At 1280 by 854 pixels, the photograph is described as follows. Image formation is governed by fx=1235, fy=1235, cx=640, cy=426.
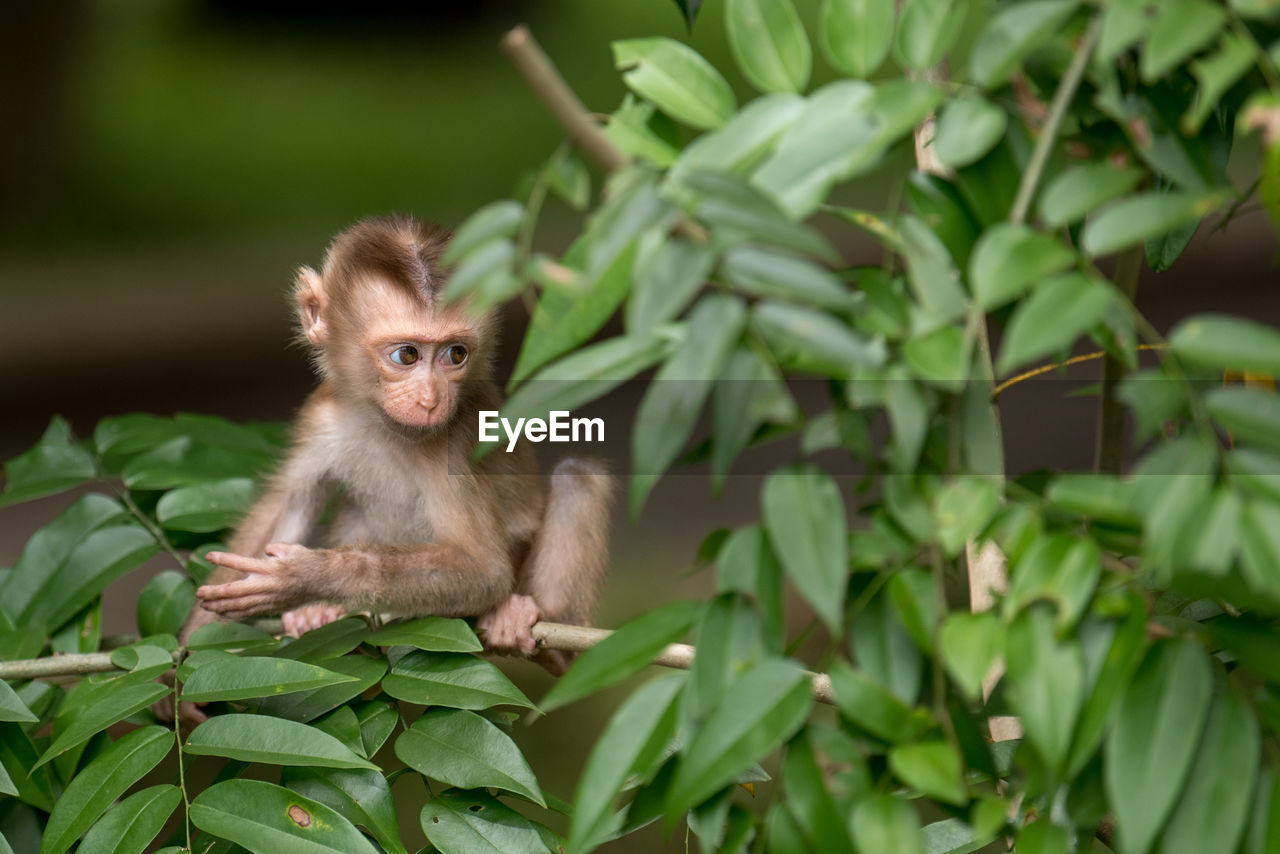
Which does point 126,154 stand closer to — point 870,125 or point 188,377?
point 188,377

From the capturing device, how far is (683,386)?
0.65 m

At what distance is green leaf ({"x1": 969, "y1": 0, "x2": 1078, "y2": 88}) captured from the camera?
69 centimetres

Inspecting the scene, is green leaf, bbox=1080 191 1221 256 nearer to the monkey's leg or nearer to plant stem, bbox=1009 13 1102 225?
plant stem, bbox=1009 13 1102 225

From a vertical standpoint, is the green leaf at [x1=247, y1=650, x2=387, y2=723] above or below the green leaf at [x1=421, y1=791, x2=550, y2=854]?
above

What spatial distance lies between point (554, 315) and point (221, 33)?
4.38 metres

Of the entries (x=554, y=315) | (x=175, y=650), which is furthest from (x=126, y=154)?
(x=554, y=315)

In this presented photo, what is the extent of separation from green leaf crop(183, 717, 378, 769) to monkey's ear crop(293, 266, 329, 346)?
0.73 metres

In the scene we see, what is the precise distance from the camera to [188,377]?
13.3 feet

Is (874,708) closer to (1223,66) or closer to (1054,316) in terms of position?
(1054,316)

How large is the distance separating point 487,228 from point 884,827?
38 centimetres

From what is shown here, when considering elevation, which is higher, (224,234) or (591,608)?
(224,234)

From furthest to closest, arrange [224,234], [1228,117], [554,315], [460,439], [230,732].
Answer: [224,234], [460,439], [230,732], [1228,117], [554,315]

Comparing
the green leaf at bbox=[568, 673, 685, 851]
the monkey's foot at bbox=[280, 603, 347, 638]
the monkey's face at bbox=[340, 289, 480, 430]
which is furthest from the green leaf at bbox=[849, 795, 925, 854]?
the monkey's foot at bbox=[280, 603, 347, 638]

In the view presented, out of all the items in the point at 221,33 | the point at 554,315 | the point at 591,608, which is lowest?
the point at 591,608
